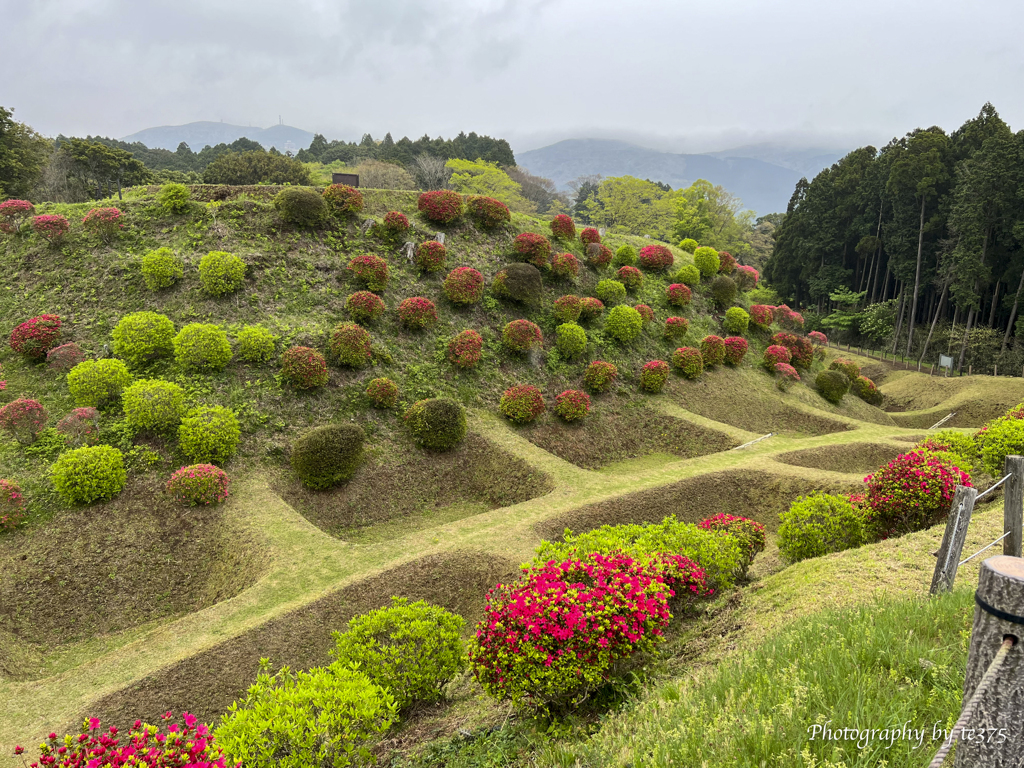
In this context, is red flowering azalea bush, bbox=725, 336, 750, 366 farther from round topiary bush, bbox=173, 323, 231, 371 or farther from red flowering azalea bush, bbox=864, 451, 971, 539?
round topiary bush, bbox=173, 323, 231, 371

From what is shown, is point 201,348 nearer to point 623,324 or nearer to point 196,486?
point 196,486

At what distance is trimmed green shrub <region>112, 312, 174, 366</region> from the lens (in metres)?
13.6

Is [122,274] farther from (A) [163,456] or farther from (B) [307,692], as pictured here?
(B) [307,692]

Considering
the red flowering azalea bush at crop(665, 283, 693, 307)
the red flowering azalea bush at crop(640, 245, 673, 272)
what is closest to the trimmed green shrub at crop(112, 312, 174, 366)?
the red flowering azalea bush at crop(665, 283, 693, 307)

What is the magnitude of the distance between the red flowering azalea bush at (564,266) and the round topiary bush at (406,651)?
16.9 metres

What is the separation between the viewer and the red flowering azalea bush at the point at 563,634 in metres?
5.26

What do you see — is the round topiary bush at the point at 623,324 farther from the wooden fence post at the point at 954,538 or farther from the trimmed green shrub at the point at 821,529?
the wooden fence post at the point at 954,538

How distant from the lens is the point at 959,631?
14.5 ft

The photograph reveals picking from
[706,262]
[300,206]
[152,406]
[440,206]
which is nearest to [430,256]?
[440,206]

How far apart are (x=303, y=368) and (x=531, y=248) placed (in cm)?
1133

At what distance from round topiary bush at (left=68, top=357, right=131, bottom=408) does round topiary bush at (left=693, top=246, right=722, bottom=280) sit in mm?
24117

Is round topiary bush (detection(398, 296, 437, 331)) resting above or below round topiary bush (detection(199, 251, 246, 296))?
below

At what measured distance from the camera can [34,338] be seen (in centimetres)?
1370

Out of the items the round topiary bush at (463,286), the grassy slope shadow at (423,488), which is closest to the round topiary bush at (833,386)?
the grassy slope shadow at (423,488)
